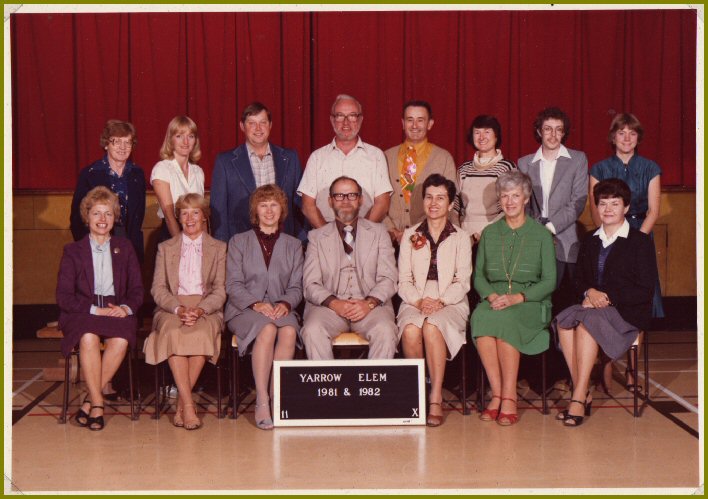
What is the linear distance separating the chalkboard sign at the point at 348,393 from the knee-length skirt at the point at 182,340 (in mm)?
424

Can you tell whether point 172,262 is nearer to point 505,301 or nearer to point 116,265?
point 116,265

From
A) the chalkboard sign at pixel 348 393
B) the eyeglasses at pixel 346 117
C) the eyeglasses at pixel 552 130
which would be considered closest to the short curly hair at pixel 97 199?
the chalkboard sign at pixel 348 393

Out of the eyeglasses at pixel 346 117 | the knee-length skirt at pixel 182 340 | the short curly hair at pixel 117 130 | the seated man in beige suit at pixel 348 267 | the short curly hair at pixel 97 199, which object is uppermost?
the eyeglasses at pixel 346 117

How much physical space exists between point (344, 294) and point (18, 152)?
3718 millimetres

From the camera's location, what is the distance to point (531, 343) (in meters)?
5.74

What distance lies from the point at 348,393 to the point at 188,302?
1.08 m

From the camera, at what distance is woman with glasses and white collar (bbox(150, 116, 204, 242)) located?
Result: 616 cm

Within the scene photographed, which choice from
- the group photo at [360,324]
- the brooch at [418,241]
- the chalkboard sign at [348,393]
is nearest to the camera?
the group photo at [360,324]

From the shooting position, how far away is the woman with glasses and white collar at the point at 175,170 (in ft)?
20.2

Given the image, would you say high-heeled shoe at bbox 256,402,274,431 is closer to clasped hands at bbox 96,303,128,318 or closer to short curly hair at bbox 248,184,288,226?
clasped hands at bbox 96,303,128,318

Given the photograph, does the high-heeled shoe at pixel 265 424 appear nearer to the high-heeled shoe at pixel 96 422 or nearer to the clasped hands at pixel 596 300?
the high-heeled shoe at pixel 96 422

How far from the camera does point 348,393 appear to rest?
5535 millimetres

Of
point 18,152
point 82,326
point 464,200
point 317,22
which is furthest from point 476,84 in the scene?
point 82,326

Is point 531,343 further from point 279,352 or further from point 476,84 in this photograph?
point 476,84
